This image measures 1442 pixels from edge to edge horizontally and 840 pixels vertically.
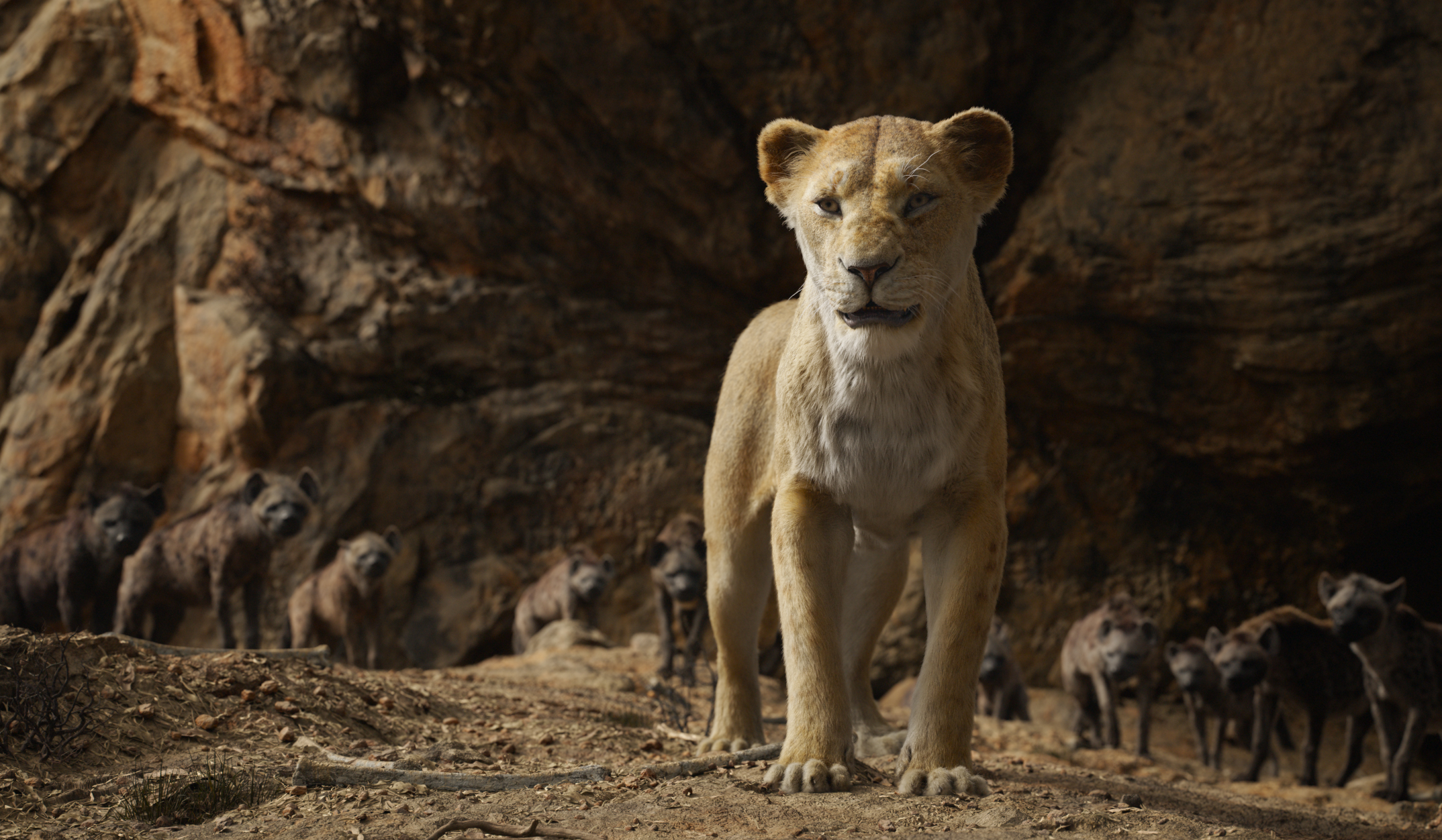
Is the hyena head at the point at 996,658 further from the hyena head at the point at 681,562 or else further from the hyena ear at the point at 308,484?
the hyena ear at the point at 308,484

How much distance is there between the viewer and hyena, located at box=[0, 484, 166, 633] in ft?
30.7

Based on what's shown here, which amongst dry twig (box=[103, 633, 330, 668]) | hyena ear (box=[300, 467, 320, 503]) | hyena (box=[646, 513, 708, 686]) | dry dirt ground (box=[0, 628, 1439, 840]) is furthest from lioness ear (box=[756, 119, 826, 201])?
hyena ear (box=[300, 467, 320, 503])

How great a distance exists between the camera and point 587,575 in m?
11.6

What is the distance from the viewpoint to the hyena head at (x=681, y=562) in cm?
1062

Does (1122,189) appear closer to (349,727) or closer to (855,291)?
(855,291)

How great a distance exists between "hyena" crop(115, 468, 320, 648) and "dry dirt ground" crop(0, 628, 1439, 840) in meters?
3.24

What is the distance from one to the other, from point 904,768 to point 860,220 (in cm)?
198

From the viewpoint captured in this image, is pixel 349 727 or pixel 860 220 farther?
pixel 349 727

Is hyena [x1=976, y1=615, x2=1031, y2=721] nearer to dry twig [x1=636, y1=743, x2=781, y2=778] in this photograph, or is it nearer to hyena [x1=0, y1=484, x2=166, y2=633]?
dry twig [x1=636, y1=743, x2=781, y2=778]

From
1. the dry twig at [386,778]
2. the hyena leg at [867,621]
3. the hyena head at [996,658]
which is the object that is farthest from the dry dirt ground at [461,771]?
the hyena head at [996,658]

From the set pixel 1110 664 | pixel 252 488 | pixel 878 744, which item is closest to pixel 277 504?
pixel 252 488

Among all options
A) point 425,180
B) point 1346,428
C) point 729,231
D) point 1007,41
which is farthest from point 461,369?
point 1346,428

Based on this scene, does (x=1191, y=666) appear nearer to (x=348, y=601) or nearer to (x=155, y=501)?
(x=348, y=601)

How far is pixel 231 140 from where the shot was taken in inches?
513
